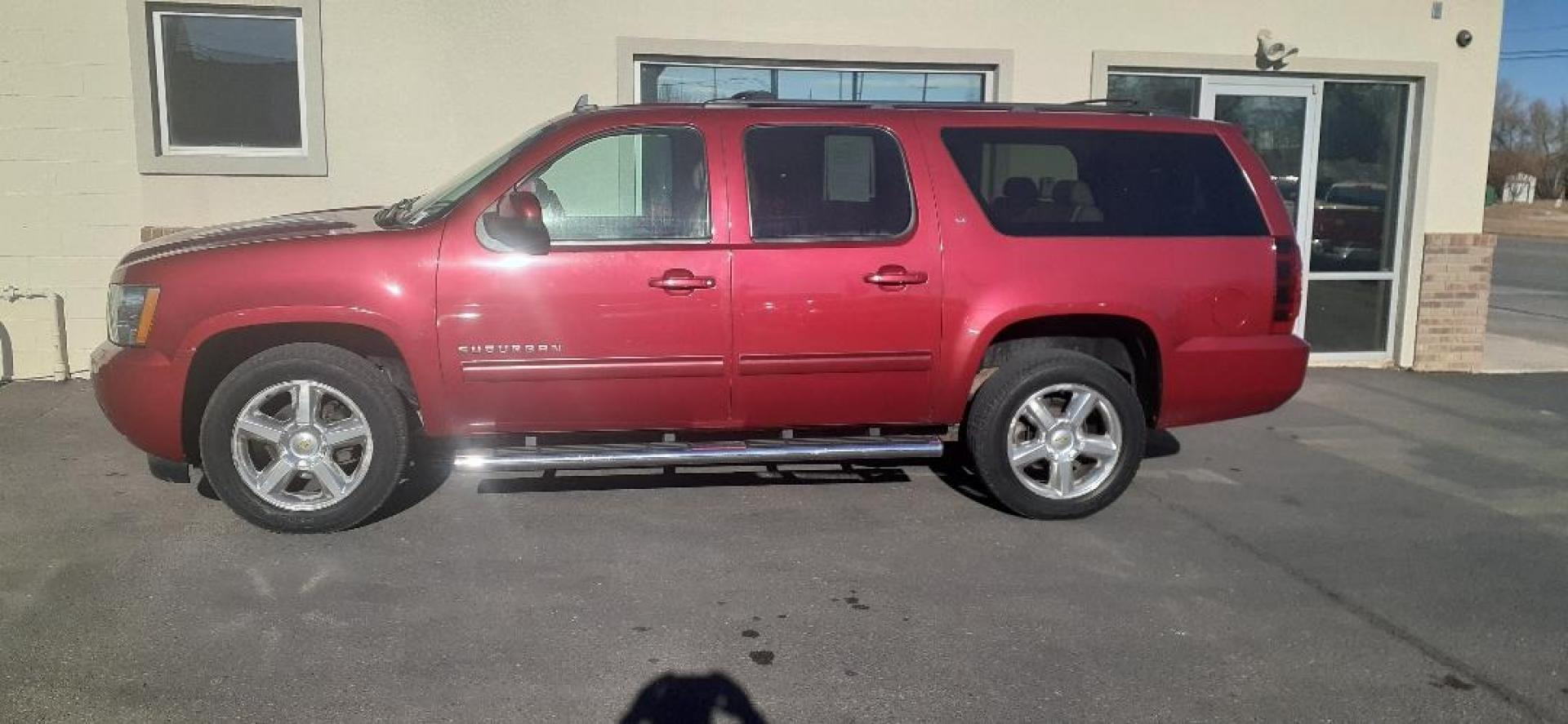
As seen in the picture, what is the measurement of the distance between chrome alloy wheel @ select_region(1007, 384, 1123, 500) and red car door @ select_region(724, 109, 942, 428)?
511mm

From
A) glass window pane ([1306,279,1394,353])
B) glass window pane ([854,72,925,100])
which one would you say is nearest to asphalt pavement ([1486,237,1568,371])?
glass window pane ([1306,279,1394,353])

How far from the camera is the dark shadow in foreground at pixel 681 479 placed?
Answer: 632cm

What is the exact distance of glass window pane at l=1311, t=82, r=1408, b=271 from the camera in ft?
33.6

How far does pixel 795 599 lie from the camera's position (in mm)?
4793

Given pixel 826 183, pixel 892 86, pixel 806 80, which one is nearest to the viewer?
pixel 826 183

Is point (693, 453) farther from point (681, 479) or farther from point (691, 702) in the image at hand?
point (691, 702)

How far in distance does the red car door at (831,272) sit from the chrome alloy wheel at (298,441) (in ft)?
5.57

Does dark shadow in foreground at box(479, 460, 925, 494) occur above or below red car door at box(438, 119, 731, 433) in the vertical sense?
below

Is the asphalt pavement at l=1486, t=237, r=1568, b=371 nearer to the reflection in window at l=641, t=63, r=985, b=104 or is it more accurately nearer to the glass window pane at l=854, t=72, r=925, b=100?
the reflection in window at l=641, t=63, r=985, b=104

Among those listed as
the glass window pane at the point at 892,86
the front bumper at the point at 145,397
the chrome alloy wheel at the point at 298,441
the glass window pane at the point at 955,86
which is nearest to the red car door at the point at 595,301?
the chrome alloy wheel at the point at 298,441

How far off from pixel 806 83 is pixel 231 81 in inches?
162

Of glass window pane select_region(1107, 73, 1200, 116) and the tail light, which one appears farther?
glass window pane select_region(1107, 73, 1200, 116)

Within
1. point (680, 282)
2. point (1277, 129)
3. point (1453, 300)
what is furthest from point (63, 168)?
point (1453, 300)

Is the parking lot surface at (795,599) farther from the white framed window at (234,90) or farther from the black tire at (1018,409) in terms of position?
the white framed window at (234,90)
